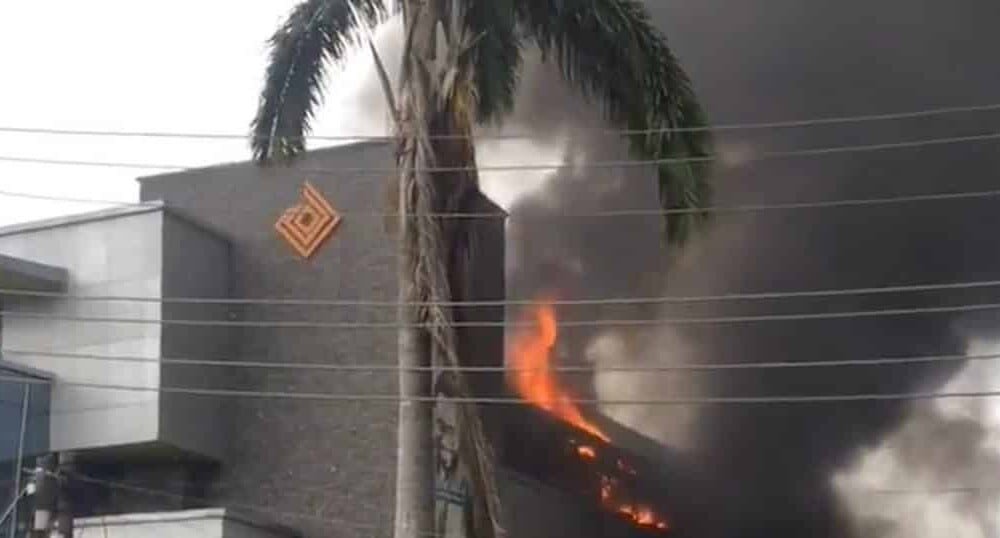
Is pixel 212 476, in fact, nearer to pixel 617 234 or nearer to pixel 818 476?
pixel 617 234

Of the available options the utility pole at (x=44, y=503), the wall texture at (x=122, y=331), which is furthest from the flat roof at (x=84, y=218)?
the utility pole at (x=44, y=503)

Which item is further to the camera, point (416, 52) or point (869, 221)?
point (869, 221)

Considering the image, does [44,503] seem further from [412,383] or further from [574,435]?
[574,435]

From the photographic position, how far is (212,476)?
27.8 meters

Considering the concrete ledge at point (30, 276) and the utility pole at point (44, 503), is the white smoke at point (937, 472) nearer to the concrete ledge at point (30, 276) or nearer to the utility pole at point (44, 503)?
the concrete ledge at point (30, 276)

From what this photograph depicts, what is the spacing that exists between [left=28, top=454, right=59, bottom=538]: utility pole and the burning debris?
1212cm

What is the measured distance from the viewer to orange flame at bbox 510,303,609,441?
3209 centimetres

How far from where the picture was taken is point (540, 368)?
32.1 metres

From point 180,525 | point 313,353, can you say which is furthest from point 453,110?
point 313,353

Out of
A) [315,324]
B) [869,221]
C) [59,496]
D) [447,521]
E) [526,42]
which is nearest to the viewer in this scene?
[526,42]

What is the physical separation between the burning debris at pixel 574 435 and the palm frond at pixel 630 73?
13.0 metres

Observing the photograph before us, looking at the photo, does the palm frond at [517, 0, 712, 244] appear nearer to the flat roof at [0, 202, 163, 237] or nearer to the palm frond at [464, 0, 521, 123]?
the palm frond at [464, 0, 521, 123]

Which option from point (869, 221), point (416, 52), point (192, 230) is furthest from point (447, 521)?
point (869, 221)

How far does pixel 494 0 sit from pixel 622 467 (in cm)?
1750
